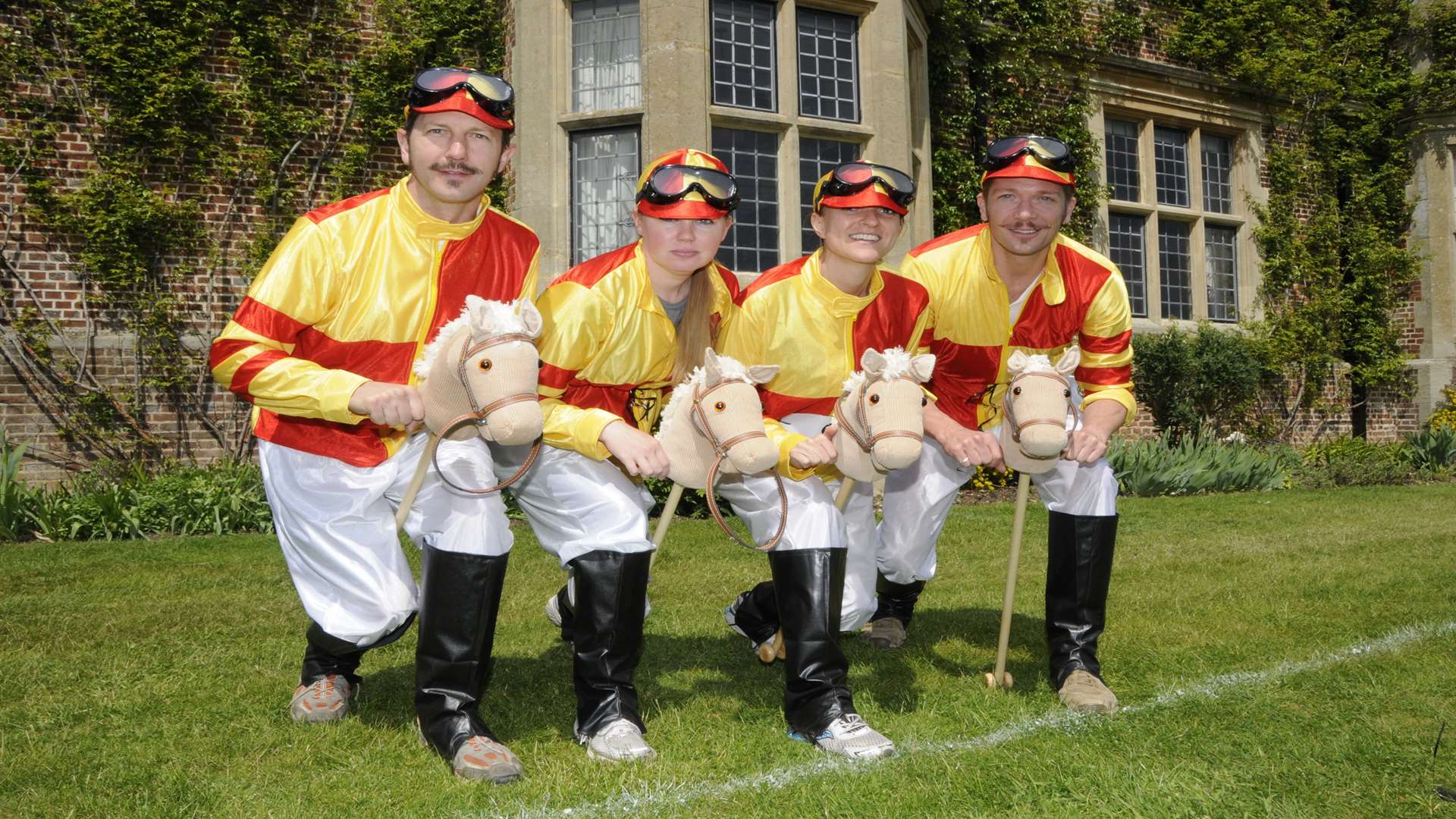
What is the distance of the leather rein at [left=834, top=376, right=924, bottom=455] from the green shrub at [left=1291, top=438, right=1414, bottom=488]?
37.2ft

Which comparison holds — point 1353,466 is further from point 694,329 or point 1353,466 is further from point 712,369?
point 712,369

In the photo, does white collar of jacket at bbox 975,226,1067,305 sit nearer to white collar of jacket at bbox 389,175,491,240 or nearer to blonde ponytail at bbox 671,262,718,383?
blonde ponytail at bbox 671,262,718,383

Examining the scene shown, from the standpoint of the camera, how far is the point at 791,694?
347cm

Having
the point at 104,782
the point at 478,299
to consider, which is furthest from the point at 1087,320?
the point at 104,782

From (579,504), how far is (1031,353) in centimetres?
200

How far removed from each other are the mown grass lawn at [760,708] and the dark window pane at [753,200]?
4.09m

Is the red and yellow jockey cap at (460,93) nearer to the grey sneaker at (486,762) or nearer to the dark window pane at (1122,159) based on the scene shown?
the grey sneaker at (486,762)

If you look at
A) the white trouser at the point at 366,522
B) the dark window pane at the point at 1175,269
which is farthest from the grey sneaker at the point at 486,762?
the dark window pane at the point at 1175,269

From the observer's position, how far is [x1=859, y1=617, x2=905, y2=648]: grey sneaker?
4832 mm

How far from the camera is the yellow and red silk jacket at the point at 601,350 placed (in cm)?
342

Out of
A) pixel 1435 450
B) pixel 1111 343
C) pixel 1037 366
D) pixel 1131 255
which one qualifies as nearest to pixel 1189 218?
pixel 1131 255

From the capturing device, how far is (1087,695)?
376 cm

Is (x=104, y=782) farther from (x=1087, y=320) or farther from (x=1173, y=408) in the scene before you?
(x=1173, y=408)

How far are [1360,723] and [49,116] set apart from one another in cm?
1054
